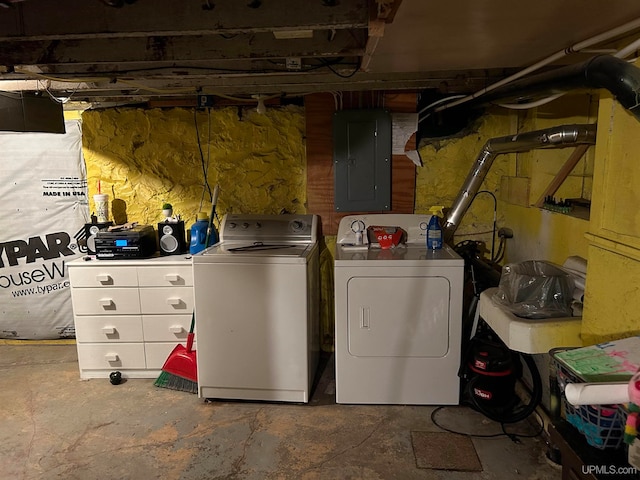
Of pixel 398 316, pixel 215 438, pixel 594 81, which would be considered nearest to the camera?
pixel 594 81

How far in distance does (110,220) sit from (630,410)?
3262 millimetres

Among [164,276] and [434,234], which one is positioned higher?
[434,234]

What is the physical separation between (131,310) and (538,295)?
237 cm

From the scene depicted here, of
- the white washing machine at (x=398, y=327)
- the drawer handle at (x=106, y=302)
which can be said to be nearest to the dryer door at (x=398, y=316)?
the white washing machine at (x=398, y=327)

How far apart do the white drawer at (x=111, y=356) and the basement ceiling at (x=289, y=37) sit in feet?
5.26

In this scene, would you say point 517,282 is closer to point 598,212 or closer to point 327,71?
point 598,212

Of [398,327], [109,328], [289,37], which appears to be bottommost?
[109,328]

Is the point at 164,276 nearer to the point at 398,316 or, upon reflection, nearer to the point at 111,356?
the point at 111,356

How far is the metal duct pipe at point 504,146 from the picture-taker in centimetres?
189

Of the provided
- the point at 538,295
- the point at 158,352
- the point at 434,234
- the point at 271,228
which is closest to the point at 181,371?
the point at 158,352

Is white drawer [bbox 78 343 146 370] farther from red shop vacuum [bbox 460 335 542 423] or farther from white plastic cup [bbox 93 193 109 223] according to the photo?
red shop vacuum [bbox 460 335 542 423]

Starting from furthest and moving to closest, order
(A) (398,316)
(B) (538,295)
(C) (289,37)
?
(A) (398,316) → (B) (538,295) → (C) (289,37)

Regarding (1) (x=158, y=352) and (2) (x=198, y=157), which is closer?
(1) (x=158, y=352)

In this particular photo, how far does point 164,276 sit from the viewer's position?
9.35 ft
